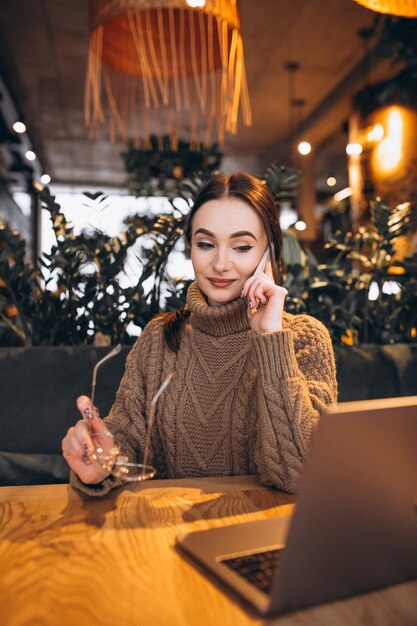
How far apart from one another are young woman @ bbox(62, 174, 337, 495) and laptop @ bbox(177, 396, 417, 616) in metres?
0.56

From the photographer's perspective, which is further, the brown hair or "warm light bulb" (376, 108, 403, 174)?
"warm light bulb" (376, 108, 403, 174)

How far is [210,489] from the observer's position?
39.9 inches

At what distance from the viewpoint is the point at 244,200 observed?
4.24ft

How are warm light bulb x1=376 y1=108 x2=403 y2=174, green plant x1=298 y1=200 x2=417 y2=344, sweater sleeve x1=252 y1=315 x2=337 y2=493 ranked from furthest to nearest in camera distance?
1. warm light bulb x1=376 y1=108 x2=403 y2=174
2. green plant x1=298 y1=200 x2=417 y2=344
3. sweater sleeve x1=252 y1=315 x2=337 y2=493

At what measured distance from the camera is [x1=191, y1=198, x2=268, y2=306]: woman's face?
1267 mm

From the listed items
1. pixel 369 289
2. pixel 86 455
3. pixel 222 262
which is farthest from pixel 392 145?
pixel 86 455

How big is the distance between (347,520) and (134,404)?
2.66 feet

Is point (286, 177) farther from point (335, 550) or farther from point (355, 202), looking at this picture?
point (355, 202)

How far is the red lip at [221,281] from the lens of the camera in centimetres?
128

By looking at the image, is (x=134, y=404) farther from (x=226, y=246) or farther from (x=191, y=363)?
(x=226, y=246)

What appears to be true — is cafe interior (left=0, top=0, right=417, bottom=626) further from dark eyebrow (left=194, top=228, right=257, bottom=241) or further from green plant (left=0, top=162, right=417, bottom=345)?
dark eyebrow (left=194, top=228, right=257, bottom=241)

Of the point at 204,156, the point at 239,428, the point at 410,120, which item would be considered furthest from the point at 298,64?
the point at 239,428

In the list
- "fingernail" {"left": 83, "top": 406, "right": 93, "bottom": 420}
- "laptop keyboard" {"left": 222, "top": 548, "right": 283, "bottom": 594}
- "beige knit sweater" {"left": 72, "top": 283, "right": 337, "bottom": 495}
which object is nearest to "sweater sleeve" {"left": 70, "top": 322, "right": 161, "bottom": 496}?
"beige knit sweater" {"left": 72, "top": 283, "right": 337, "bottom": 495}

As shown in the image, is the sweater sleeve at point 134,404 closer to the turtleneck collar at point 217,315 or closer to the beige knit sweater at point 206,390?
the beige knit sweater at point 206,390
